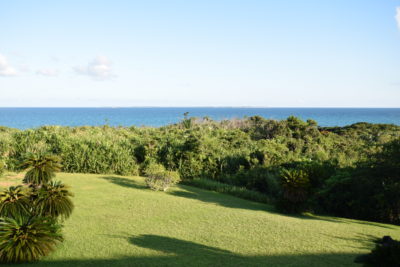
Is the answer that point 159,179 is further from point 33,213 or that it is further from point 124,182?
point 33,213

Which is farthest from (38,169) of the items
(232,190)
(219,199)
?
(232,190)

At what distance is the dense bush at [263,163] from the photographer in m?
7.51

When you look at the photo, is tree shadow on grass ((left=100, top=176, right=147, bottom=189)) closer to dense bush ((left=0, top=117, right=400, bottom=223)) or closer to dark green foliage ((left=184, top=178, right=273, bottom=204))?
dense bush ((left=0, top=117, right=400, bottom=223))

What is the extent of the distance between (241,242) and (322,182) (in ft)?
13.6

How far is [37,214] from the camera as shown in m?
5.08

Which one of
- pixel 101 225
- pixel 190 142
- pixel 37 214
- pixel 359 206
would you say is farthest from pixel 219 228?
pixel 190 142

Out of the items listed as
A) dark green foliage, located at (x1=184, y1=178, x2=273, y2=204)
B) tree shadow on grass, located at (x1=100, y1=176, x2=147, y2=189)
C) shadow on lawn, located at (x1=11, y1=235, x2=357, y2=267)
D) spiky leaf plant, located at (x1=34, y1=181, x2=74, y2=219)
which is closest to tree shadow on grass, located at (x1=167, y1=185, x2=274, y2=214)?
dark green foliage, located at (x1=184, y1=178, x2=273, y2=204)

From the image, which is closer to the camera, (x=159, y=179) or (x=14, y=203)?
(x=14, y=203)

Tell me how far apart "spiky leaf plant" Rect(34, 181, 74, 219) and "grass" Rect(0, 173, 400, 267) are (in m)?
0.61

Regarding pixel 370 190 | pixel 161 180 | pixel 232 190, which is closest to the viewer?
pixel 370 190

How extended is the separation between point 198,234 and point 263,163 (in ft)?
21.0

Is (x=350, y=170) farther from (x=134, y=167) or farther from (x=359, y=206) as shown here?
(x=134, y=167)

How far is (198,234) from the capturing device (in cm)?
597

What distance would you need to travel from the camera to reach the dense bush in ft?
24.6
